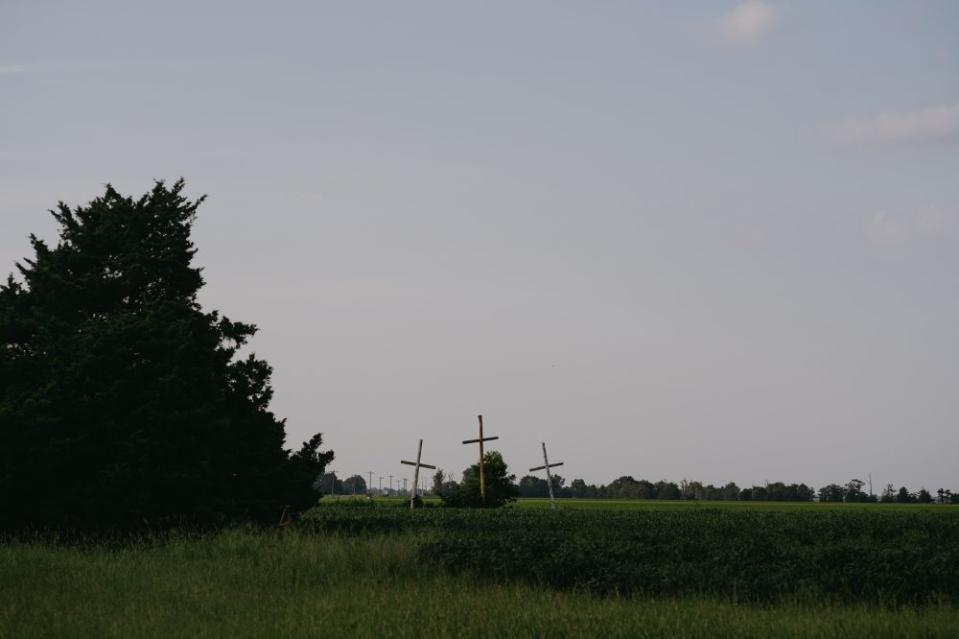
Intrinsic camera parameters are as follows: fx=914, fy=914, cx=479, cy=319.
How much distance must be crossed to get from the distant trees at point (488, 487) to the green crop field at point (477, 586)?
2852 centimetres

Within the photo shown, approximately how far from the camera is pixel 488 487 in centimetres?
5281

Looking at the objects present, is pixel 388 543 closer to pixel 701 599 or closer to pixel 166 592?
pixel 166 592

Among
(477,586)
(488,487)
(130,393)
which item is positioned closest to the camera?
(477,586)

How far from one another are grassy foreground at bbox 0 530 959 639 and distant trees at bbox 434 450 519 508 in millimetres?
33461

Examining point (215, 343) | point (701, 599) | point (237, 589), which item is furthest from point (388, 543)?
point (215, 343)

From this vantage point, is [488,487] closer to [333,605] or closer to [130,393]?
[130,393]

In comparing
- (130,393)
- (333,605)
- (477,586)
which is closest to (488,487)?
(130,393)

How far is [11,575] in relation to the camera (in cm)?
1576

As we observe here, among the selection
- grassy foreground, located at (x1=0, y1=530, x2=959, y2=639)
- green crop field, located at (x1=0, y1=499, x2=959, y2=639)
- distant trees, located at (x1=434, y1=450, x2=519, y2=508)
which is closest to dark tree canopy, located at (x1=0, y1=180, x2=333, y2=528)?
green crop field, located at (x1=0, y1=499, x2=959, y2=639)

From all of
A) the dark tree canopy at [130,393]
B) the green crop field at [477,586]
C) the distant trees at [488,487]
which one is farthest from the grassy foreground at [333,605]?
the distant trees at [488,487]

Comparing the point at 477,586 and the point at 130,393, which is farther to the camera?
the point at 130,393

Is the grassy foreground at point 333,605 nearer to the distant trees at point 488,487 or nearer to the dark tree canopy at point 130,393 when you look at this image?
the dark tree canopy at point 130,393

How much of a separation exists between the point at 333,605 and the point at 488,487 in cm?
4066

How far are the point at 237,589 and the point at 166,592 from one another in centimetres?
107
